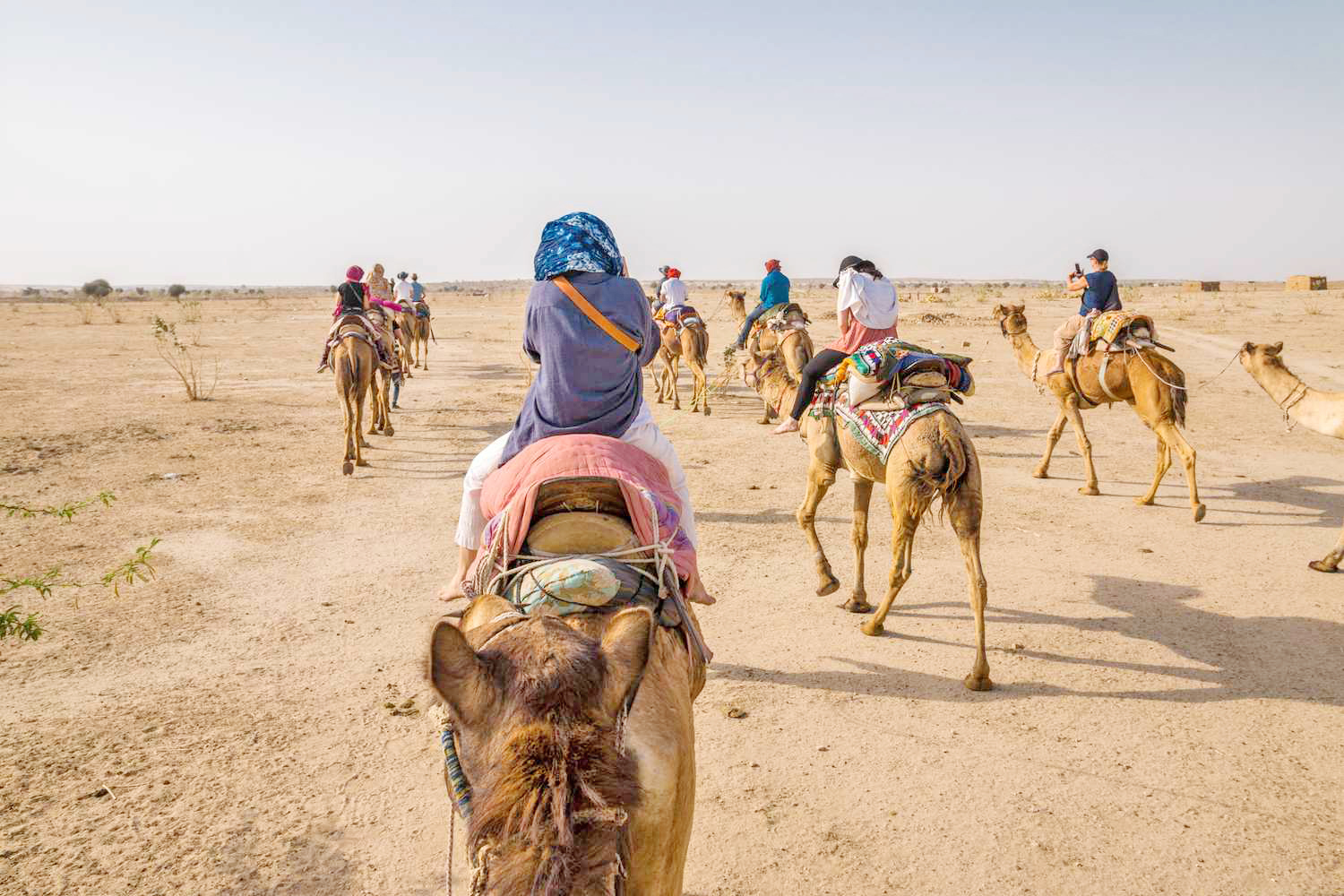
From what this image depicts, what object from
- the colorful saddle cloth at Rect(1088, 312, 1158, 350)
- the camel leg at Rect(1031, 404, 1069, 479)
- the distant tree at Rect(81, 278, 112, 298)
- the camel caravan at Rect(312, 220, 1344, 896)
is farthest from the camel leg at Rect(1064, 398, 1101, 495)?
the distant tree at Rect(81, 278, 112, 298)

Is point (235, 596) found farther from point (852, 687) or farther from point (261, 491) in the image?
point (852, 687)

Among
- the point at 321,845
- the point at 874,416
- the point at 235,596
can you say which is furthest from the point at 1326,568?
the point at 235,596

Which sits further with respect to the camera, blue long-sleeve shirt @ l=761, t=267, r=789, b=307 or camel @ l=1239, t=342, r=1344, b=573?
blue long-sleeve shirt @ l=761, t=267, r=789, b=307

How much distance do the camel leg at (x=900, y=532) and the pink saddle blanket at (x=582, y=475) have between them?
8.53ft

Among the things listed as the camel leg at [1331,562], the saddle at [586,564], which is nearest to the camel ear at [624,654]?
the saddle at [586,564]

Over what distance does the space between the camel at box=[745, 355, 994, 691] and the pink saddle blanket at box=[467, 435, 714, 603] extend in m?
2.59

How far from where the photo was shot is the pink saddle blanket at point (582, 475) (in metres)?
2.70

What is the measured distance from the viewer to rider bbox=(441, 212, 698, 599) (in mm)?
3461

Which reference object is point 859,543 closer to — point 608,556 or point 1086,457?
point 608,556

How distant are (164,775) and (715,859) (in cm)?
280

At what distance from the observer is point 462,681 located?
1.72 m

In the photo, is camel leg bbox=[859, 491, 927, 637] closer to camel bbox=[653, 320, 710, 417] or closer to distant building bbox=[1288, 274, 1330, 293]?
camel bbox=[653, 320, 710, 417]

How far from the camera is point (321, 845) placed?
3.62 metres

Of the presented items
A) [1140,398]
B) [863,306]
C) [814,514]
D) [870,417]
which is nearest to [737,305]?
[1140,398]
